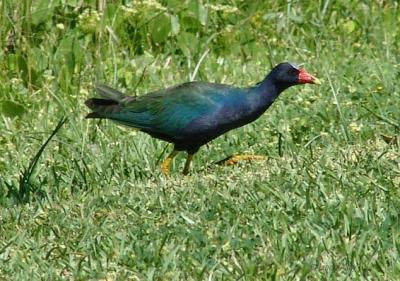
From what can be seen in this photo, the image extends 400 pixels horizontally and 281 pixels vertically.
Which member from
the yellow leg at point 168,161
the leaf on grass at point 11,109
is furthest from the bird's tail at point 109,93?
the leaf on grass at point 11,109

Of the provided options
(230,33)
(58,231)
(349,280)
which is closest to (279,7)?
(230,33)

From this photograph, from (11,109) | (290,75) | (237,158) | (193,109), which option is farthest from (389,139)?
(11,109)

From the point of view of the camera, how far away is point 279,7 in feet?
32.3

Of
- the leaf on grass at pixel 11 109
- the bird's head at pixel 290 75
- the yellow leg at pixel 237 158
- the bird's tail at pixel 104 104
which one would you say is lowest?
the leaf on grass at pixel 11 109

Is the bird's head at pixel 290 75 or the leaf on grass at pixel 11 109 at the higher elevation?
the bird's head at pixel 290 75

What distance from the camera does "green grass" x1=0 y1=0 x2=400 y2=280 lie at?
17.1 feet

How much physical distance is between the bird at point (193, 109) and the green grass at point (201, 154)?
21 centimetres

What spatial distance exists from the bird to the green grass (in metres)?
0.21

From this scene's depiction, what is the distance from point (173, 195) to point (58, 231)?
657mm

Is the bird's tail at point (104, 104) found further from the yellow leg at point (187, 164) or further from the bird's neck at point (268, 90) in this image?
the bird's neck at point (268, 90)

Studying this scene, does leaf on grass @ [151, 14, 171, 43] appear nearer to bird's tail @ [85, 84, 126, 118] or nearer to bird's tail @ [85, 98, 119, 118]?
bird's tail @ [85, 84, 126, 118]

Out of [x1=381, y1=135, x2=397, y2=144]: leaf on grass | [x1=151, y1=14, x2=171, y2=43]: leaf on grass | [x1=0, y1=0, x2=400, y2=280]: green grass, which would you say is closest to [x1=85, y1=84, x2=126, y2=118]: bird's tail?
[x1=0, y1=0, x2=400, y2=280]: green grass

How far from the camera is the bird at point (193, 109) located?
6.91 meters

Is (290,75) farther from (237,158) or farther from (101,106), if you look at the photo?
(101,106)
